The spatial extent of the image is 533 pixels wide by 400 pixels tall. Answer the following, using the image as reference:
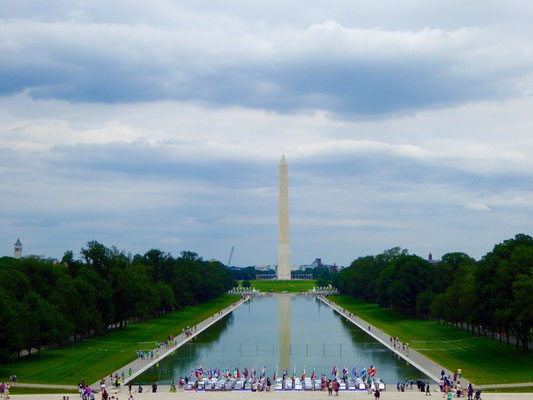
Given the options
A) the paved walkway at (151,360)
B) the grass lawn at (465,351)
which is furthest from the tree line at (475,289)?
the paved walkway at (151,360)

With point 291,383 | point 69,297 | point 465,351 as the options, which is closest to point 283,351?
point 465,351

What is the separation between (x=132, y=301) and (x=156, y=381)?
103 ft

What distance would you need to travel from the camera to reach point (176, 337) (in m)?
72.0

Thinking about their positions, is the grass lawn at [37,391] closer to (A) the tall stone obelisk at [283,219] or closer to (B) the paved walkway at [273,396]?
(B) the paved walkway at [273,396]

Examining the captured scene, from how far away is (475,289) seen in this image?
61.6 meters

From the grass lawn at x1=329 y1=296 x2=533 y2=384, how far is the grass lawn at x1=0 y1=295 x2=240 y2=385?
23991mm

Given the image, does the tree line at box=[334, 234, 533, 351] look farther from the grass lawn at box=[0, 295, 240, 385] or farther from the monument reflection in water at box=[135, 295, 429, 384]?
the grass lawn at box=[0, 295, 240, 385]

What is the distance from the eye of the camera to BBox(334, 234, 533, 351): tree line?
179 ft

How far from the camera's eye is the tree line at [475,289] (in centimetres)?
5448

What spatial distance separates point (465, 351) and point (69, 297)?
34469 millimetres

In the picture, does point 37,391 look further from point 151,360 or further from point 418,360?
point 418,360

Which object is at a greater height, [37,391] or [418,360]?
[418,360]

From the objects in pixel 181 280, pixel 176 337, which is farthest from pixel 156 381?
pixel 181 280

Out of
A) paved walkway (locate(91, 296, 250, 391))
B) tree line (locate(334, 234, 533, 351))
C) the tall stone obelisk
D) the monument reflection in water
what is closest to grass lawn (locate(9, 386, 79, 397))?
paved walkway (locate(91, 296, 250, 391))
